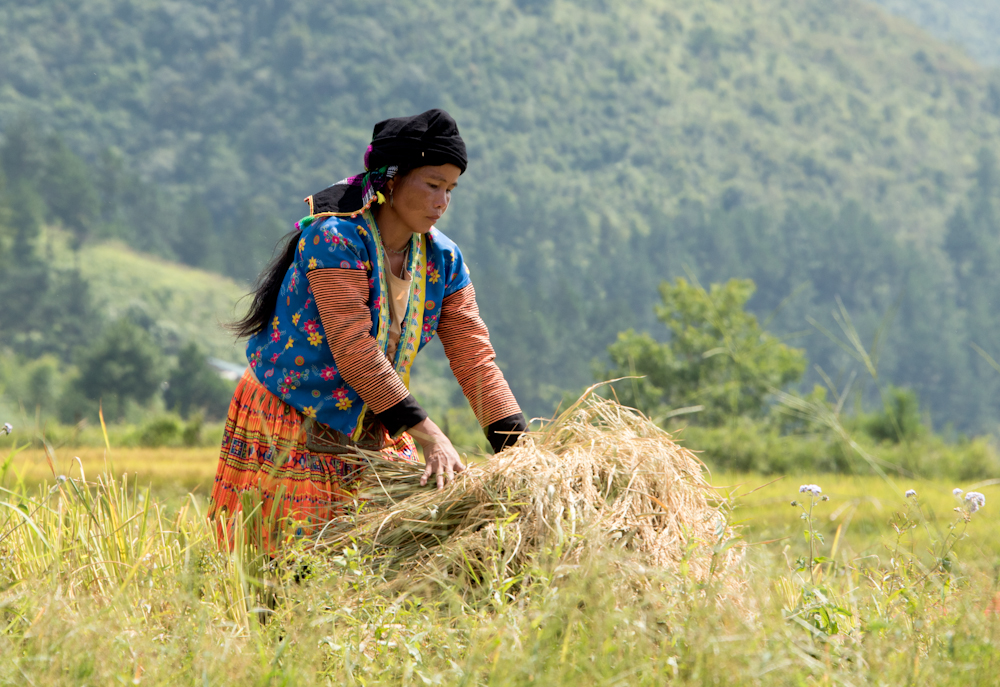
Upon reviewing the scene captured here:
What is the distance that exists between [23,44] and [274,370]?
11394 centimetres

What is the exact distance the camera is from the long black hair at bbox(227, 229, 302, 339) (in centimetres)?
283

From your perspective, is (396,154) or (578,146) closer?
(396,154)

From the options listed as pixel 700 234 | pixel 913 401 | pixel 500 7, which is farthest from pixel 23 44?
pixel 913 401

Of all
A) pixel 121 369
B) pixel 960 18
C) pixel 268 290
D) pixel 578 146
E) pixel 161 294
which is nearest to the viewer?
pixel 268 290

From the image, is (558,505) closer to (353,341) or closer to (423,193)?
(353,341)

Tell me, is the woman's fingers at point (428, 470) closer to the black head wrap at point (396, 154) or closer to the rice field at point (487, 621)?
the rice field at point (487, 621)

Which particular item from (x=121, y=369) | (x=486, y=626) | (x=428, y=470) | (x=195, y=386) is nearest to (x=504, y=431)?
(x=428, y=470)

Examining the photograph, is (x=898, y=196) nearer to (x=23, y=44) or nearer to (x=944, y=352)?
(x=944, y=352)

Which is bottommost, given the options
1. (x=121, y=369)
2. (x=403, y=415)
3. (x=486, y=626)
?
(x=121, y=369)

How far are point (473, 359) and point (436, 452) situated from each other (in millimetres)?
478

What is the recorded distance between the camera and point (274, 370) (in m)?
2.81

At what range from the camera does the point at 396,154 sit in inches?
107

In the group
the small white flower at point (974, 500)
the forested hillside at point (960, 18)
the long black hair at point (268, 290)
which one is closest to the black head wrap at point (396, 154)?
the long black hair at point (268, 290)

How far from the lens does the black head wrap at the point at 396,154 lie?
2697 millimetres
